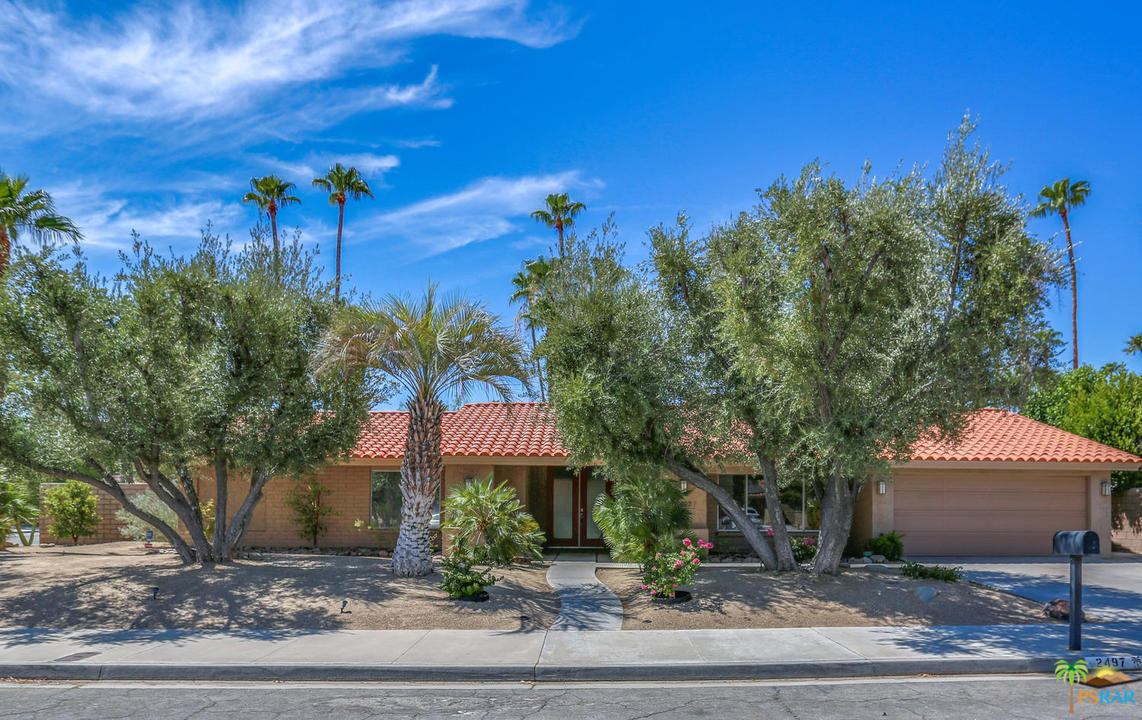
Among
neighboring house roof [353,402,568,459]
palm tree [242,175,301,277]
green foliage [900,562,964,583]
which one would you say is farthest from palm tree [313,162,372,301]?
green foliage [900,562,964,583]

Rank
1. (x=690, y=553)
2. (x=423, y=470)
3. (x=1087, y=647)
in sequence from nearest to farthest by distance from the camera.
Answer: (x=1087, y=647) → (x=690, y=553) → (x=423, y=470)

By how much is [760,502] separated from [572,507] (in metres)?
4.60

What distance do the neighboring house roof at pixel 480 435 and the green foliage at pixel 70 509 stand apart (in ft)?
23.3

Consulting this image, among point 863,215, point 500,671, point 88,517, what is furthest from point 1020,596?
point 88,517

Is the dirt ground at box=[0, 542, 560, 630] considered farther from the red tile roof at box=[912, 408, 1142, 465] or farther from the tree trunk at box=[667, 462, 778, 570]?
the red tile roof at box=[912, 408, 1142, 465]

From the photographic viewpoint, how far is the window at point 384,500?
1912cm

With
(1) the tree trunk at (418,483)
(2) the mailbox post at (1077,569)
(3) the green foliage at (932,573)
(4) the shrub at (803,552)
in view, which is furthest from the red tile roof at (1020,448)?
(1) the tree trunk at (418,483)

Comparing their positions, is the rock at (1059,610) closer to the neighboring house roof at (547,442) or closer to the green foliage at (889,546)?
the neighboring house roof at (547,442)

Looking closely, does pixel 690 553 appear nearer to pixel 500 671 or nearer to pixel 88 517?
pixel 500 671

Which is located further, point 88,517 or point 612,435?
point 88,517

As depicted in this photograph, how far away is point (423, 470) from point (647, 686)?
6.03 meters

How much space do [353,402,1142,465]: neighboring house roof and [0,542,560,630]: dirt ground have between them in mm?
3689

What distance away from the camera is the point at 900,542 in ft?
55.6

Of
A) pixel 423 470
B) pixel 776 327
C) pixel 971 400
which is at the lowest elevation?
pixel 423 470
